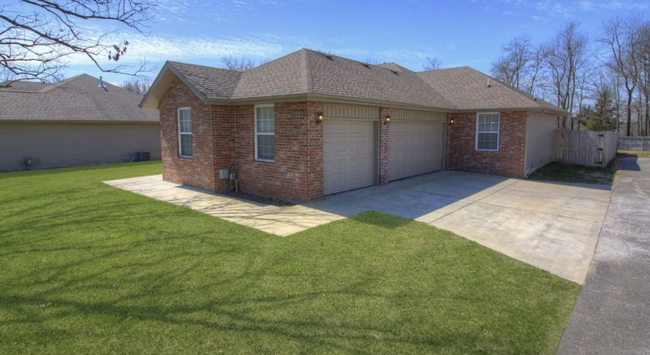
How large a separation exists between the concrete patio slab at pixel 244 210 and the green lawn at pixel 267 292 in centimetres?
48

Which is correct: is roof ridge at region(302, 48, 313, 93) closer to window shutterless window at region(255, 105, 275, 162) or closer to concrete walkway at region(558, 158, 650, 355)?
window shutterless window at region(255, 105, 275, 162)

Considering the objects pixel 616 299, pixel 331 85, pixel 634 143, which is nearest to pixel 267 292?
pixel 616 299

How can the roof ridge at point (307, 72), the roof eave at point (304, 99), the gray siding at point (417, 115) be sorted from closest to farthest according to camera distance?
1. the roof eave at point (304, 99)
2. the roof ridge at point (307, 72)
3. the gray siding at point (417, 115)

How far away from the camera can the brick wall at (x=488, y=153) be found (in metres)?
14.0

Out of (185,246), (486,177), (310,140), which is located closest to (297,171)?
(310,140)

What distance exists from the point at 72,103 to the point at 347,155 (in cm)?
1798

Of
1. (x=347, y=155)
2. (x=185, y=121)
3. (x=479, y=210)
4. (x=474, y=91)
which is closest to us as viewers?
(x=479, y=210)

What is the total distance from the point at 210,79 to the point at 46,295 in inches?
326

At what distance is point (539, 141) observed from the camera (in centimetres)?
1620

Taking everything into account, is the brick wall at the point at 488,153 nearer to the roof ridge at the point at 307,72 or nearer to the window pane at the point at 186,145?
the roof ridge at the point at 307,72

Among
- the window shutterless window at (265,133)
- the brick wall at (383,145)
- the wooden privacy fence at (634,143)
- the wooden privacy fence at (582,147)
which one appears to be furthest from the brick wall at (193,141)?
the wooden privacy fence at (634,143)

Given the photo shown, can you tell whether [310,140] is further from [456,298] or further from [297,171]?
[456,298]

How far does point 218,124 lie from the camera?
10680 millimetres

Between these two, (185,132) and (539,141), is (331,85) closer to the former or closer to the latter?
(185,132)
